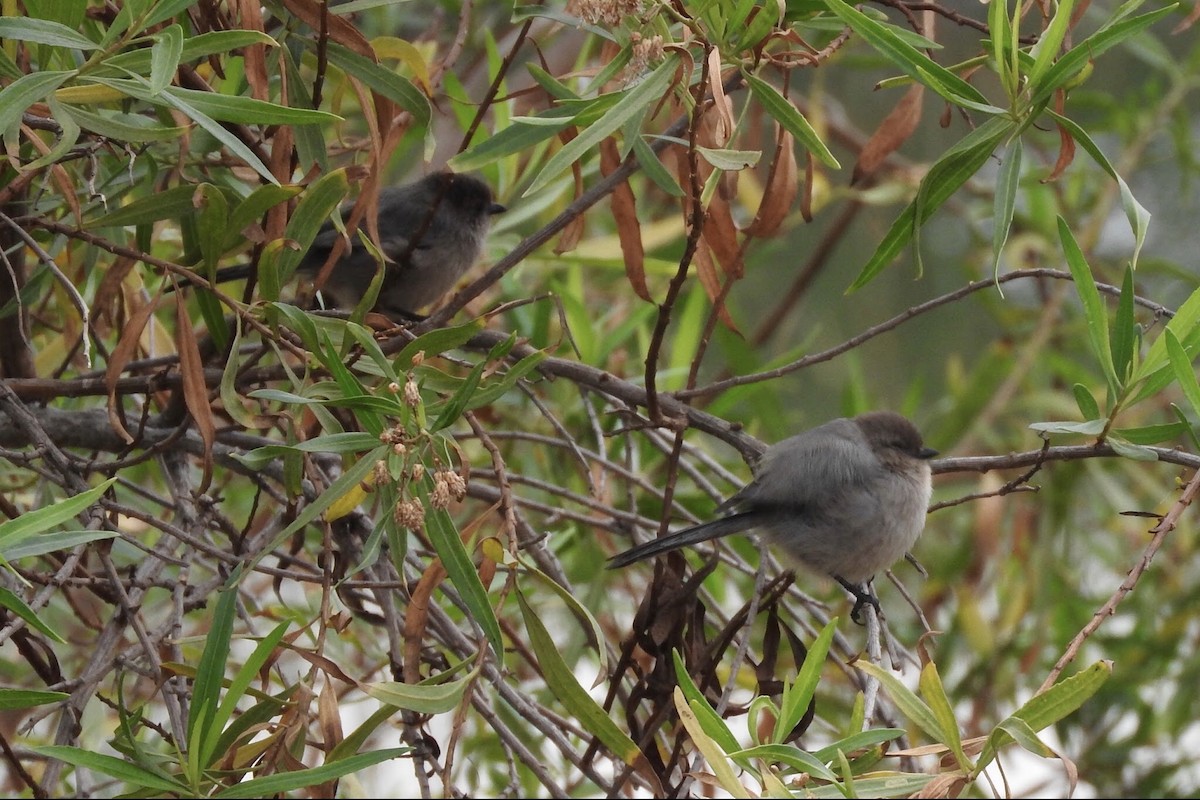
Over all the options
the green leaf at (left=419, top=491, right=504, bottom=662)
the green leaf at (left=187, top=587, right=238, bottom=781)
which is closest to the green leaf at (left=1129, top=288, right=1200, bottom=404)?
the green leaf at (left=419, top=491, right=504, bottom=662)

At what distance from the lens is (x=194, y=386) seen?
198 centimetres

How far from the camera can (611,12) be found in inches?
65.6

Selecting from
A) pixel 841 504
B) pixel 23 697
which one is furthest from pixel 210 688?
pixel 841 504

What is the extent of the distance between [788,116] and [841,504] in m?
1.56

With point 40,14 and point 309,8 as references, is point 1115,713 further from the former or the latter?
point 40,14

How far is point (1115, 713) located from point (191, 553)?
12.1 feet

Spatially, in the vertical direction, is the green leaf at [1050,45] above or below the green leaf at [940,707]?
above

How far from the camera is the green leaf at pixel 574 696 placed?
1.94 meters

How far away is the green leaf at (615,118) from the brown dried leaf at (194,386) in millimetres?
626

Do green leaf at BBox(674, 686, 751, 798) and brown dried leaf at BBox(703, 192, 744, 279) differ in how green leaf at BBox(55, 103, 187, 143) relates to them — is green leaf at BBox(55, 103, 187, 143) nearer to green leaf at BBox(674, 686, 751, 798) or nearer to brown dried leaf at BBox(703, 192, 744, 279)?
brown dried leaf at BBox(703, 192, 744, 279)

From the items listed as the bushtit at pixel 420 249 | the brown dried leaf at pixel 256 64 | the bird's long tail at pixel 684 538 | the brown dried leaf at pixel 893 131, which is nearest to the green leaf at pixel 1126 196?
the brown dried leaf at pixel 893 131

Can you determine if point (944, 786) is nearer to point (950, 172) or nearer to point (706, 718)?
point (706, 718)

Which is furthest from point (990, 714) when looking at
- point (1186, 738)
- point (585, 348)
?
point (585, 348)

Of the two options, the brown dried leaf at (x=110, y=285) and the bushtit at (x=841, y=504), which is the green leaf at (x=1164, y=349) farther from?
the brown dried leaf at (x=110, y=285)
